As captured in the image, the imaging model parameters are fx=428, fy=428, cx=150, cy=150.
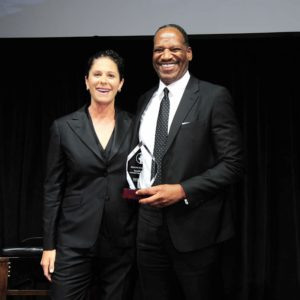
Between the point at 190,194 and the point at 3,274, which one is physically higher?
the point at 190,194

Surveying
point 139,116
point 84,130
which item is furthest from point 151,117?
point 84,130

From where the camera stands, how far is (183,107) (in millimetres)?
1680

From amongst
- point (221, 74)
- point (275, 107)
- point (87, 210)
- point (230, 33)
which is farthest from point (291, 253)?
point (87, 210)

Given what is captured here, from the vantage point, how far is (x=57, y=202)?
1.81 meters

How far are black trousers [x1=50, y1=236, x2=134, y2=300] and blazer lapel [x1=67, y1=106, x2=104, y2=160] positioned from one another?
37 cm

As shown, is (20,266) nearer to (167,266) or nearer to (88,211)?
(88,211)

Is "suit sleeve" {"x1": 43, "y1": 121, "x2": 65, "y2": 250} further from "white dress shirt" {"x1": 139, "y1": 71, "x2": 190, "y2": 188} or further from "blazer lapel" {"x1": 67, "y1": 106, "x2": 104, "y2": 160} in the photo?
"white dress shirt" {"x1": 139, "y1": 71, "x2": 190, "y2": 188}

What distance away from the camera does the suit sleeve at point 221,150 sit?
1619mm

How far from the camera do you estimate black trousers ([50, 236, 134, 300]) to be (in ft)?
5.69

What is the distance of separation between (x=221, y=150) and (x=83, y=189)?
58 centimetres

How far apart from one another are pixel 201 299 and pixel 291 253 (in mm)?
1483

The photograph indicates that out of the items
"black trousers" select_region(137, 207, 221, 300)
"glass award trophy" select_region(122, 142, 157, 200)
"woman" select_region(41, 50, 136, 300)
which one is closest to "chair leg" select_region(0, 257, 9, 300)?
"woman" select_region(41, 50, 136, 300)

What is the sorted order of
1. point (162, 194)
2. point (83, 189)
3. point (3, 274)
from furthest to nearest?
1. point (3, 274)
2. point (83, 189)
3. point (162, 194)

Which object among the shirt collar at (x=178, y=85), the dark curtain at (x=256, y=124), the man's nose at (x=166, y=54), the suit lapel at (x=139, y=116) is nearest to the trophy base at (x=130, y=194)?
the suit lapel at (x=139, y=116)
